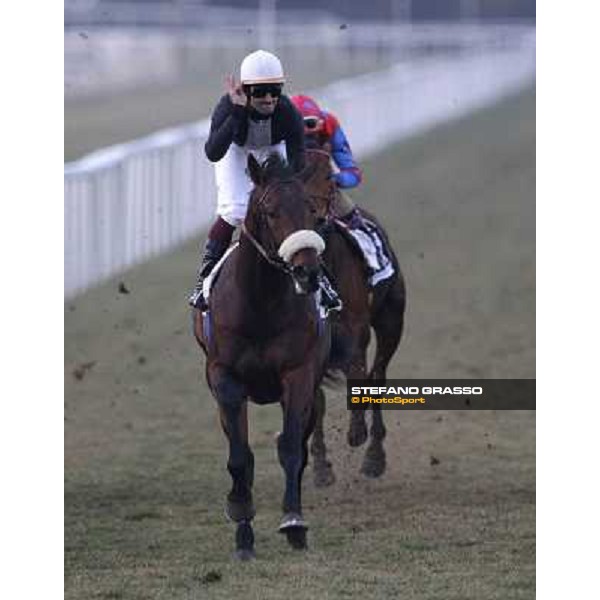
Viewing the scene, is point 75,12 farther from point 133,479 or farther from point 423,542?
point 423,542

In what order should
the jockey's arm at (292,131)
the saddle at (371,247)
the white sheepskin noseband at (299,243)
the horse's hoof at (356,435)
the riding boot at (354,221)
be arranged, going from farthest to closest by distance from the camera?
the riding boot at (354,221) < the saddle at (371,247) < the horse's hoof at (356,435) < the jockey's arm at (292,131) < the white sheepskin noseband at (299,243)

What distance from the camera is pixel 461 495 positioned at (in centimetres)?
861

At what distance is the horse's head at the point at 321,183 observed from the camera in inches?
309

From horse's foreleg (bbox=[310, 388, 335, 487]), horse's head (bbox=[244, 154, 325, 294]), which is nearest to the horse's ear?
horse's head (bbox=[244, 154, 325, 294])

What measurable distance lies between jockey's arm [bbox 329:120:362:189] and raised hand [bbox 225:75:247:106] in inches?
55.6

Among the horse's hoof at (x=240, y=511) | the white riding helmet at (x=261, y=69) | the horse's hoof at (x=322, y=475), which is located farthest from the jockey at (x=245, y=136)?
the horse's hoof at (x=322, y=475)

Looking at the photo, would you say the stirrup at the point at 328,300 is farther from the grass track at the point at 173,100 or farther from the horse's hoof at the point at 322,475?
the grass track at the point at 173,100

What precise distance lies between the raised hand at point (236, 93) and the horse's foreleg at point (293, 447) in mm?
1024

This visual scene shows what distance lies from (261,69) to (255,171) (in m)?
0.46

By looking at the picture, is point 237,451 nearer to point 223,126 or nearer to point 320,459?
point 223,126

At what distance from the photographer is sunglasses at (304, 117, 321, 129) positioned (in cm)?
848

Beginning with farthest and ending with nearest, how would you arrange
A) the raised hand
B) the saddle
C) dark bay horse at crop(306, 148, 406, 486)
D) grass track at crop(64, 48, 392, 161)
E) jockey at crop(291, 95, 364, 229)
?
grass track at crop(64, 48, 392, 161) < the saddle < jockey at crop(291, 95, 364, 229) < dark bay horse at crop(306, 148, 406, 486) < the raised hand

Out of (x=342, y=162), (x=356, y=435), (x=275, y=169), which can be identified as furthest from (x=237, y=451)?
(x=342, y=162)

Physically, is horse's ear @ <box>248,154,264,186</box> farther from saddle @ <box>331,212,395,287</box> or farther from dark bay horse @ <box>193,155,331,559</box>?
saddle @ <box>331,212,395,287</box>
